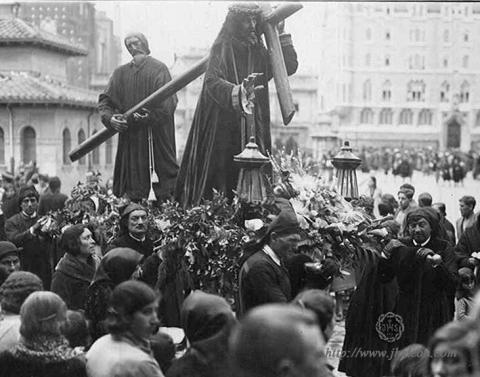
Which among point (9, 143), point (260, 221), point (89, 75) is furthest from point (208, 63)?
point (89, 75)

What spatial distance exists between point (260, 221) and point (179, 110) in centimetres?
3653

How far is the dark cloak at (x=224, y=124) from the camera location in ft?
24.1

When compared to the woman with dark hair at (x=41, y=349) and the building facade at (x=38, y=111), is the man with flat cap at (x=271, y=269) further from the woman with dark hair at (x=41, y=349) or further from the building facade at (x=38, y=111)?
the building facade at (x=38, y=111)

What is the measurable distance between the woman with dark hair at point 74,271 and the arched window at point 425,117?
226ft

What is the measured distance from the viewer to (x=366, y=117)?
71750mm

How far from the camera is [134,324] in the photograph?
3488 mm

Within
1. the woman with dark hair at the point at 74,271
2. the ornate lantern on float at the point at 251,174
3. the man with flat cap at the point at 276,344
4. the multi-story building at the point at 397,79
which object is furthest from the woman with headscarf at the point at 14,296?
the multi-story building at the point at 397,79

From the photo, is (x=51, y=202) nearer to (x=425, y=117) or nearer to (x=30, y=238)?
(x=30, y=238)

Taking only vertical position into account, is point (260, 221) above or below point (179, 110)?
below

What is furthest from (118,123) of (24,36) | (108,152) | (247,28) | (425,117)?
(425,117)

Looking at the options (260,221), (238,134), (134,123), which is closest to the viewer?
(260,221)

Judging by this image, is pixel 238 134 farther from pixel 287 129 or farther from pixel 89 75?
pixel 287 129

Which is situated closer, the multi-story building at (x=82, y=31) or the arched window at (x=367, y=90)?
the multi-story building at (x=82, y=31)

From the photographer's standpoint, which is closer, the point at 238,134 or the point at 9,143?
the point at 238,134
